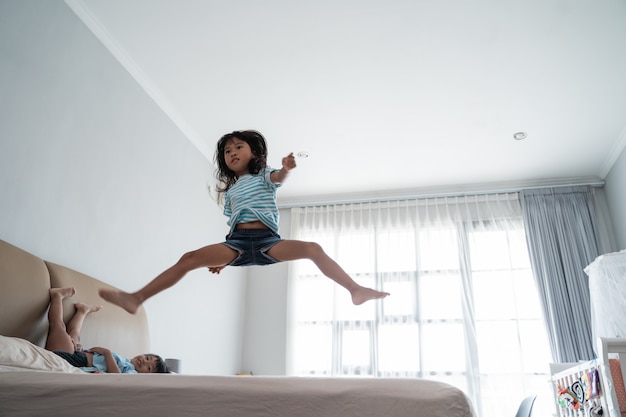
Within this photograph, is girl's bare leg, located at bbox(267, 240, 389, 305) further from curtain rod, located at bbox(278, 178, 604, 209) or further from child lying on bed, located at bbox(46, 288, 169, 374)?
curtain rod, located at bbox(278, 178, 604, 209)

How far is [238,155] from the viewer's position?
80.2 inches

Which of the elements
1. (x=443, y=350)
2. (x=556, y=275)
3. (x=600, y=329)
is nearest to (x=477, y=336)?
(x=443, y=350)

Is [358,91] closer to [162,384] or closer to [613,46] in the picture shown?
[613,46]

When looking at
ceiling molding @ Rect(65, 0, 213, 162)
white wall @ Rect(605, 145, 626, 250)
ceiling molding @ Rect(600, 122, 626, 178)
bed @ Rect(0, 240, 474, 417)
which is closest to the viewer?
bed @ Rect(0, 240, 474, 417)

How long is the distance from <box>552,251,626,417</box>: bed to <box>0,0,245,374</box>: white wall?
2.54 meters

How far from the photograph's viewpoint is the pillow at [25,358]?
159cm

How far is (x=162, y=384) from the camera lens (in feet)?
3.80

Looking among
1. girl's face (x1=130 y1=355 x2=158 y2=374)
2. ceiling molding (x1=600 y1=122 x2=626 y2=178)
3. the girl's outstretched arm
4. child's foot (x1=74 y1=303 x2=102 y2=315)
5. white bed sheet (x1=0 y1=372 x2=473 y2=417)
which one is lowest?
white bed sheet (x1=0 y1=372 x2=473 y2=417)

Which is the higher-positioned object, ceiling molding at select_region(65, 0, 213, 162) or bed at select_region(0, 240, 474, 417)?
ceiling molding at select_region(65, 0, 213, 162)

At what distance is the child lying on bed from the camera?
2.09 meters

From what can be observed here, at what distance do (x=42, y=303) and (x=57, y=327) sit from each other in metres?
0.12

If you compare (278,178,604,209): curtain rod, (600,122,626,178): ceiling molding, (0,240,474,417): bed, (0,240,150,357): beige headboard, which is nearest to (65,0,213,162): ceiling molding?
(278,178,604,209): curtain rod

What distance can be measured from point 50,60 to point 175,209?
1467 millimetres

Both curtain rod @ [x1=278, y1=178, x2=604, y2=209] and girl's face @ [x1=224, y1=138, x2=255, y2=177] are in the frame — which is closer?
girl's face @ [x1=224, y1=138, x2=255, y2=177]
